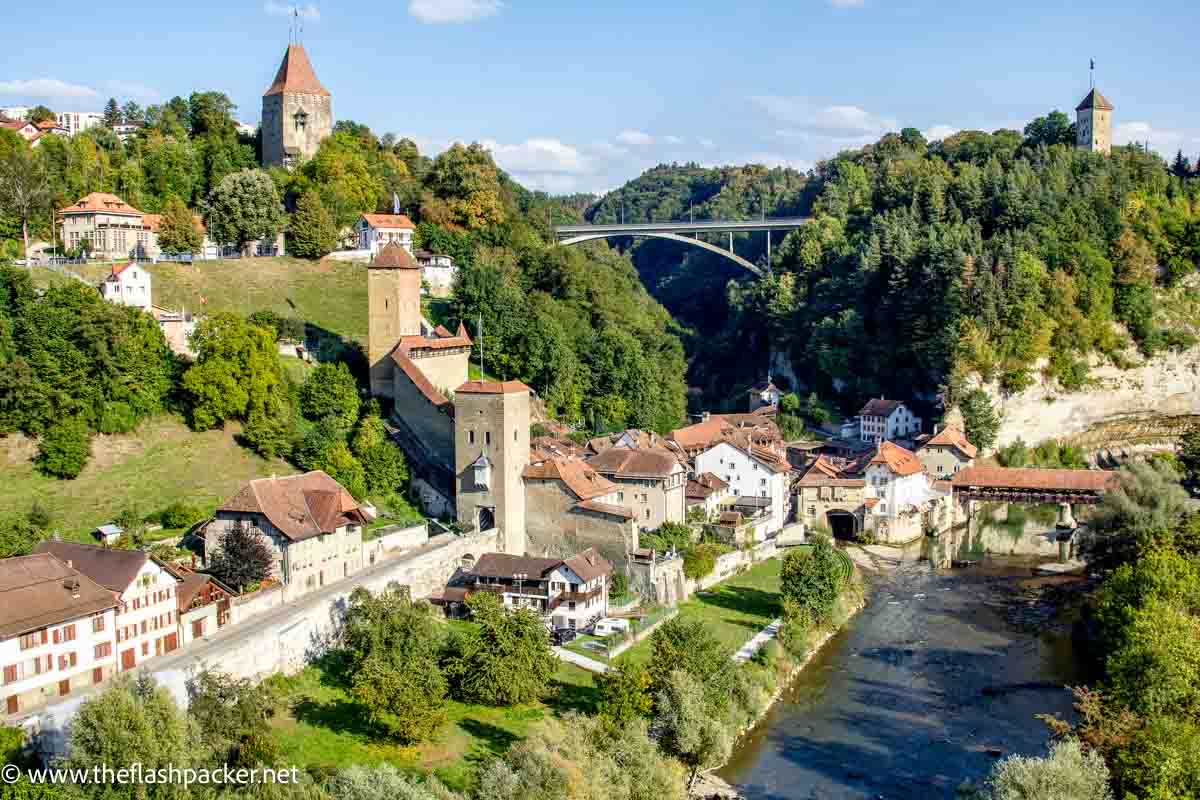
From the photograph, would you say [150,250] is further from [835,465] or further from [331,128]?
[835,465]

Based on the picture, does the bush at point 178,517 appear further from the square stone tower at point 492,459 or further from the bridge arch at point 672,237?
the bridge arch at point 672,237

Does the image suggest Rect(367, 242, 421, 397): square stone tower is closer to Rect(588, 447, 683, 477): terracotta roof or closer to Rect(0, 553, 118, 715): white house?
Rect(588, 447, 683, 477): terracotta roof

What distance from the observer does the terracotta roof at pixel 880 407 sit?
2512 inches

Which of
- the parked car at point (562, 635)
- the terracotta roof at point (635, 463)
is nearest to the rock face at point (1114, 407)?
the terracotta roof at point (635, 463)

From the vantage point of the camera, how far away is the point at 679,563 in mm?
38344

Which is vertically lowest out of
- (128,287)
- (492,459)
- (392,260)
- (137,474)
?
(137,474)

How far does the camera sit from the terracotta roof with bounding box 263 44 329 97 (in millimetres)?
67625

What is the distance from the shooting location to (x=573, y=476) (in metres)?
39.5

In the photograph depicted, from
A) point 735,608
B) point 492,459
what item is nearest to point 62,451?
point 492,459

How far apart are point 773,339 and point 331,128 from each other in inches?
1294

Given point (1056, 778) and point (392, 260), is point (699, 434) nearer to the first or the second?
point (392, 260)

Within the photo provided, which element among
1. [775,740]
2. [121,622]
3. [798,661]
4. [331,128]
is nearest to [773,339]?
[331,128]

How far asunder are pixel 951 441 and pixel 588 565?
28.3m

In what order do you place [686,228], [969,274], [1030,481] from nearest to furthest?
[1030,481] < [969,274] < [686,228]
